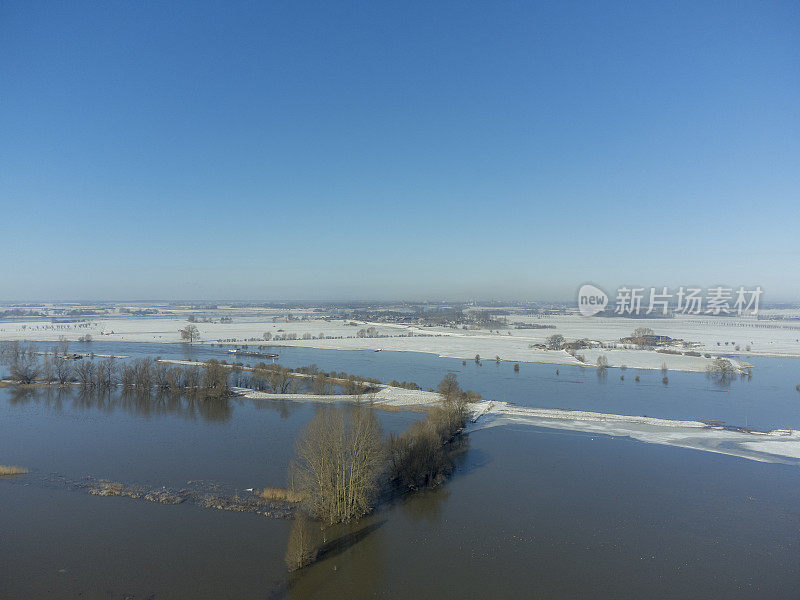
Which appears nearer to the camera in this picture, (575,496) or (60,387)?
(575,496)

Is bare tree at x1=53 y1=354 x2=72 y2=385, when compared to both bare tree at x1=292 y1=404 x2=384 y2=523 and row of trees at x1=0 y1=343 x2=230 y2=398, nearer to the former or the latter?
row of trees at x1=0 y1=343 x2=230 y2=398

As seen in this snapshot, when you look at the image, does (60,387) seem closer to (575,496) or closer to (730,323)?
(575,496)

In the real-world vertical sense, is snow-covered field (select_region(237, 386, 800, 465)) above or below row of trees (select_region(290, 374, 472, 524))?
below

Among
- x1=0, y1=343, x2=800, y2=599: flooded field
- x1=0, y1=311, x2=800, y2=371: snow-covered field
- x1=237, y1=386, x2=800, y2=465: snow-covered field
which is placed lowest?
x1=0, y1=343, x2=800, y2=599: flooded field

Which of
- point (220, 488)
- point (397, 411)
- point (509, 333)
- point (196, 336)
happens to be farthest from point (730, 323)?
point (220, 488)

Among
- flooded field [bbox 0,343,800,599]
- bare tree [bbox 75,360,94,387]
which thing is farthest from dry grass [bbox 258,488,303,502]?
bare tree [bbox 75,360,94,387]

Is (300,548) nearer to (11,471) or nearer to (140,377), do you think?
(11,471)

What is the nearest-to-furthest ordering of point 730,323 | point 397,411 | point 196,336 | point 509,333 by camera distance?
1. point 397,411
2. point 196,336
3. point 509,333
4. point 730,323

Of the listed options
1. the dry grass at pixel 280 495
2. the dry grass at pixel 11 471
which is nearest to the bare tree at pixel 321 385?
the dry grass at pixel 280 495
